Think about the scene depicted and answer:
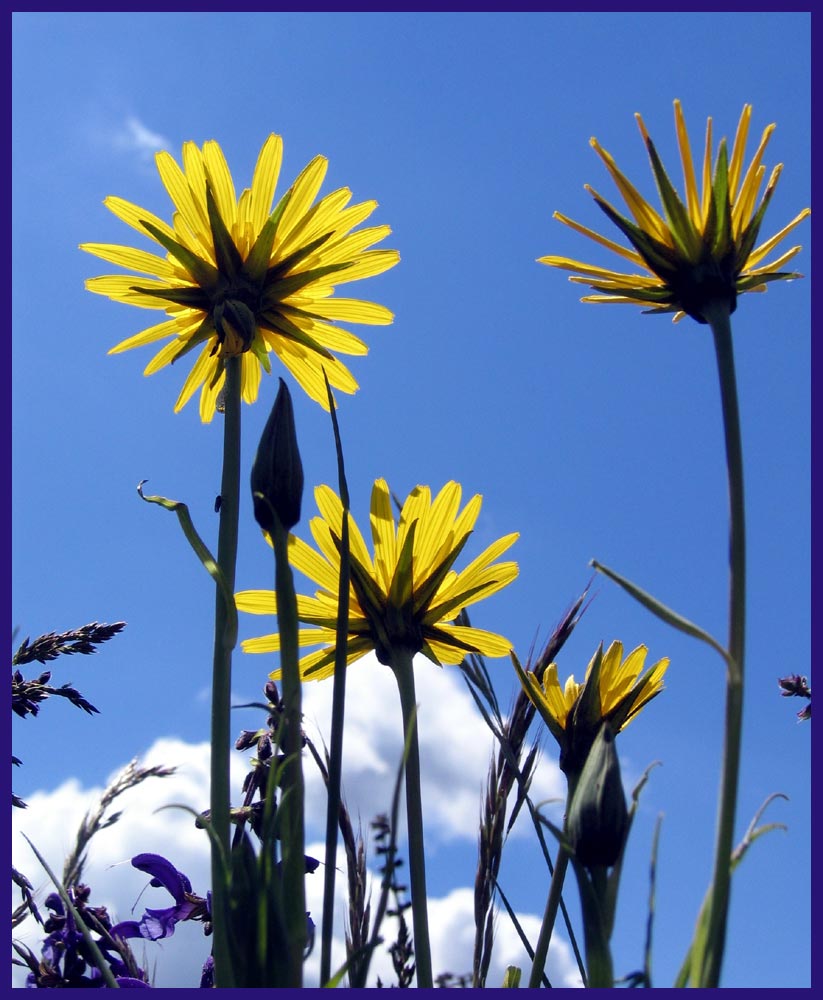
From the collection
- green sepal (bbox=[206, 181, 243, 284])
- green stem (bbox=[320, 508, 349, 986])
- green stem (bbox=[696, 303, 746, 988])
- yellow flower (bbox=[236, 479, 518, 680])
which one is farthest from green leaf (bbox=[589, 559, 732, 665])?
green sepal (bbox=[206, 181, 243, 284])

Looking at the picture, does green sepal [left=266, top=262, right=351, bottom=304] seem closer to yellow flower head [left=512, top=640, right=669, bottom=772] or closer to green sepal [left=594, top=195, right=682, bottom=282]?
green sepal [left=594, top=195, right=682, bottom=282]

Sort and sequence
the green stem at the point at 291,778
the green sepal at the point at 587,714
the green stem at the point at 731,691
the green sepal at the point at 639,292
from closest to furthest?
1. the green stem at the point at 731,691
2. the green stem at the point at 291,778
3. the green sepal at the point at 639,292
4. the green sepal at the point at 587,714

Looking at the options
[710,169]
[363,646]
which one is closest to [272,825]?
[363,646]

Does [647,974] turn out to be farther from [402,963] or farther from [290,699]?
[402,963]

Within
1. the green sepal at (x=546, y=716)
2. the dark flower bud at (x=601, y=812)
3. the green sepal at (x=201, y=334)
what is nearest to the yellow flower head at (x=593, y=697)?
the green sepal at (x=546, y=716)

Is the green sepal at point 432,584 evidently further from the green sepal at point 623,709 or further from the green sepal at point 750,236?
the green sepal at point 750,236

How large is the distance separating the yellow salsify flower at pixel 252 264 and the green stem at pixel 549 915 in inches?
36.1

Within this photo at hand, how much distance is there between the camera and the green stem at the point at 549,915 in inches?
53.4

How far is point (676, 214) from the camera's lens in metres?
1.33

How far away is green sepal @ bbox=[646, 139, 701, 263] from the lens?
1.32 metres

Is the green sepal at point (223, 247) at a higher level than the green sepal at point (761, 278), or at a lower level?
higher

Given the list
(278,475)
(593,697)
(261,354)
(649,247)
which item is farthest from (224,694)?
(649,247)

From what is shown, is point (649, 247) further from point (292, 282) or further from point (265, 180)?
point (265, 180)

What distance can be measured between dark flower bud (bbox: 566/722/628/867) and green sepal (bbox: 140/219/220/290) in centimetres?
104
